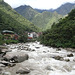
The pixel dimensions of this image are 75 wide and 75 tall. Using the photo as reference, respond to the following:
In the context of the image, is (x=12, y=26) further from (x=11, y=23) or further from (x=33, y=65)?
(x=33, y=65)

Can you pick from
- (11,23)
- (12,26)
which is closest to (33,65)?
(12,26)

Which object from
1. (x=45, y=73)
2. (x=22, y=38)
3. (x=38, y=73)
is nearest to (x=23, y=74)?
(x=38, y=73)

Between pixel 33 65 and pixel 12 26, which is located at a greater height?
pixel 12 26

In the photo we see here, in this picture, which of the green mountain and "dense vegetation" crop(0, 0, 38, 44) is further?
the green mountain

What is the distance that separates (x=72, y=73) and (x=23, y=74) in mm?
4989

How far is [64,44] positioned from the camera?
1409 inches

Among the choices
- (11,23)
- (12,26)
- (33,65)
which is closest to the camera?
(33,65)

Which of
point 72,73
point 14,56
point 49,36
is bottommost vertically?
point 72,73

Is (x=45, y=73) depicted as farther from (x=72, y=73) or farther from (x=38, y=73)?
(x=72, y=73)

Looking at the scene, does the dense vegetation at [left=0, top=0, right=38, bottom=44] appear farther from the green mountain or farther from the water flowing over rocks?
the water flowing over rocks

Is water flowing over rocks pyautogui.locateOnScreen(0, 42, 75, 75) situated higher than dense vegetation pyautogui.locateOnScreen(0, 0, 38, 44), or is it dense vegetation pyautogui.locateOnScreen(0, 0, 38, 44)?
dense vegetation pyautogui.locateOnScreen(0, 0, 38, 44)

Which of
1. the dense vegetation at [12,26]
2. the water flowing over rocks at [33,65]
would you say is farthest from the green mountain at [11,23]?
the water flowing over rocks at [33,65]

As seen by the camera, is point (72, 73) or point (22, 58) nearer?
point (72, 73)

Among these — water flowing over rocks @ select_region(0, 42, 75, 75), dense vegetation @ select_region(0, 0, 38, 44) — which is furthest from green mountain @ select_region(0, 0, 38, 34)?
water flowing over rocks @ select_region(0, 42, 75, 75)
